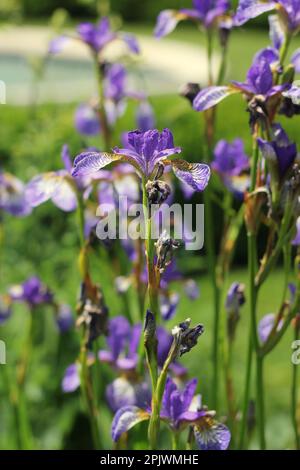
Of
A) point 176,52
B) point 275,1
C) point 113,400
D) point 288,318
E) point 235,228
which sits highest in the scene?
point 176,52

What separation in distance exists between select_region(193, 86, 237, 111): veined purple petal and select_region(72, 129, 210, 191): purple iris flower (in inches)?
10.0

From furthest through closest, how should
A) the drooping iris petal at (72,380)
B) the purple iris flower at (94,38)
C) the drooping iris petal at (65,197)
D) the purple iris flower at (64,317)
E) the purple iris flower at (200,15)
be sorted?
the purple iris flower at (64,317) < the purple iris flower at (94,38) < the purple iris flower at (200,15) < the drooping iris petal at (72,380) < the drooping iris petal at (65,197)

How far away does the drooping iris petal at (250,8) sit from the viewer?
1.41 meters

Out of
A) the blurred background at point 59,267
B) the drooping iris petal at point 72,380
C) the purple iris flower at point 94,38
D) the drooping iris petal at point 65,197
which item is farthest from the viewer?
the blurred background at point 59,267

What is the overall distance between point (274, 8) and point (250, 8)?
48 millimetres

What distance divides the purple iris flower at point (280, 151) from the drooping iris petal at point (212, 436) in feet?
1.31

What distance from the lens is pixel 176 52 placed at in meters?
13.4

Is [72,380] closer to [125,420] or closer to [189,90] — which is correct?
[125,420]

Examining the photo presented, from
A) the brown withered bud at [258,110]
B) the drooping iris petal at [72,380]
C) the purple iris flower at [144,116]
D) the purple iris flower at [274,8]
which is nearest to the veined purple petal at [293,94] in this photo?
the brown withered bud at [258,110]

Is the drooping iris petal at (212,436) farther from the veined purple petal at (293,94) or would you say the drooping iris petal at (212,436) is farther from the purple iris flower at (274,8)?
the purple iris flower at (274,8)

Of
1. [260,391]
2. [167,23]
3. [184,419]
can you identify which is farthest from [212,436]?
[167,23]

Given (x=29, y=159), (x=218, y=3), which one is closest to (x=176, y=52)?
(x=29, y=159)

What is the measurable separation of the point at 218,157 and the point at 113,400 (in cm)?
61

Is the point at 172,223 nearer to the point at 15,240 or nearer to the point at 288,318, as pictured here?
the point at 288,318
